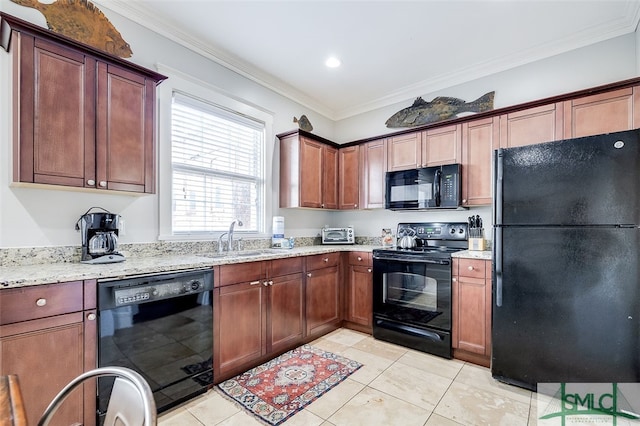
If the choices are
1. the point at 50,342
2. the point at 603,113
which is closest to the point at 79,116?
the point at 50,342

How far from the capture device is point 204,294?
2.10 m

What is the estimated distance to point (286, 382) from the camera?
89.7 inches

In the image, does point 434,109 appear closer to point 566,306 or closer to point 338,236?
point 338,236

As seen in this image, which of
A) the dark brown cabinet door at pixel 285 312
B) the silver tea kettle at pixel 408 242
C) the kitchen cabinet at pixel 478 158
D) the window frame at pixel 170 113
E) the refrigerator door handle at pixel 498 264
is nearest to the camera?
the refrigerator door handle at pixel 498 264

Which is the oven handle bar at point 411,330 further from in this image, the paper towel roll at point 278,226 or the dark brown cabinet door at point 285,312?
the paper towel roll at point 278,226

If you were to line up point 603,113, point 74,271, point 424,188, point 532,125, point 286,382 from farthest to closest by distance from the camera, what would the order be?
point 424,188 < point 532,125 < point 603,113 < point 286,382 < point 74,271

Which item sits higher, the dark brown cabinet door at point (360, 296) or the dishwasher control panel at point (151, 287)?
the dishwasher control panel at point (151, 287)

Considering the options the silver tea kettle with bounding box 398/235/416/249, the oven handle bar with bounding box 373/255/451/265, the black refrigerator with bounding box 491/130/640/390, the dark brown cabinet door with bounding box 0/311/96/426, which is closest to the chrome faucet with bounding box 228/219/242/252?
the dark brown cabinet door with bounding box 0/311/96/426

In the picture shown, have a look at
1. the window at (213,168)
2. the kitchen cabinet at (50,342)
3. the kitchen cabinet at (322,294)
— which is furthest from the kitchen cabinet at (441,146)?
the kitchen cabinet at (50,342)

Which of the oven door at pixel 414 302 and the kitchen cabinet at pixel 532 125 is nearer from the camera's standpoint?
the kitchen cabinet at pixel 532 125

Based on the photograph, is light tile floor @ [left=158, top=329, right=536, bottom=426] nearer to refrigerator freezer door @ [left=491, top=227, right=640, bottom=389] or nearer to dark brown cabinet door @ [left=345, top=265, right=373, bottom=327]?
refrigerator freezer door @ [left=491, top=227, right=640, bottom=389]

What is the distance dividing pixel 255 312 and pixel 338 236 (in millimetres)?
1742

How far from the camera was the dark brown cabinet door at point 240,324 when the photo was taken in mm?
2227

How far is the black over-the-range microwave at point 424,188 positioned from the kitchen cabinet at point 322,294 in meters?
0.94
